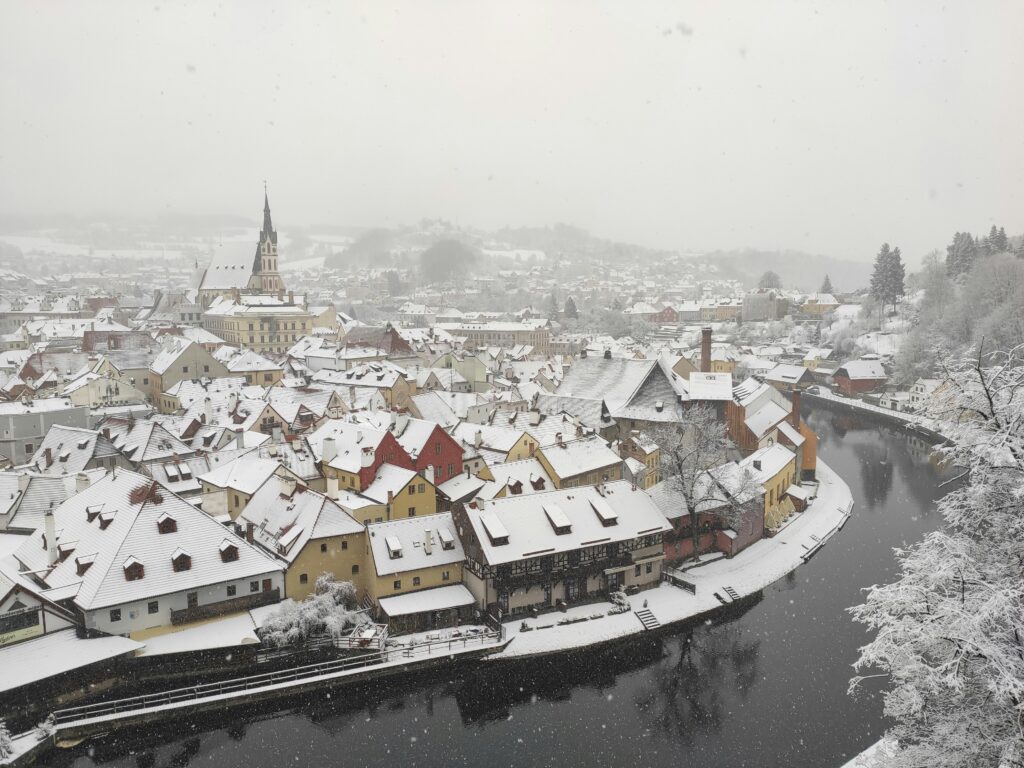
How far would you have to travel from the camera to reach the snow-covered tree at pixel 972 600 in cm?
1155

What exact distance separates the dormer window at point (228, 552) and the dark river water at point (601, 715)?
21.7ft

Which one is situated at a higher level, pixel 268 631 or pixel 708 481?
pixel 708 481

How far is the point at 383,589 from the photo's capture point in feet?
101

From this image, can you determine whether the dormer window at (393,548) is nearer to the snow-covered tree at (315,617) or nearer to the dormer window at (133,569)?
the snow-covered tree at (315,617)

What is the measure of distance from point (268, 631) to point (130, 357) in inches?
2099

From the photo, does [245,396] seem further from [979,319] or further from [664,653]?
[979,319]

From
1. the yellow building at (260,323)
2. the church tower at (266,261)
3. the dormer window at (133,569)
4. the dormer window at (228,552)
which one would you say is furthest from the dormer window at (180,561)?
the church tower at (266,261)

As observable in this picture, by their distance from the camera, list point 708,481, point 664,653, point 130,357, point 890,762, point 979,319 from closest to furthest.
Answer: point 890,762 → point 664,653 → point 708,481 → point 130,357 → point 979,319

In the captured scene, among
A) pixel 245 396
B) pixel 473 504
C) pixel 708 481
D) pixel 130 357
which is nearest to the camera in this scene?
pixel 473 504

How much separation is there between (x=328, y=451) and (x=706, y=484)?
72.7ft

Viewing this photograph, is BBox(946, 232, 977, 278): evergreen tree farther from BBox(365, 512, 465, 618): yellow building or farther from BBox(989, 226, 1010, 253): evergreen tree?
BBox(365, 512, 465, 618): yellow building

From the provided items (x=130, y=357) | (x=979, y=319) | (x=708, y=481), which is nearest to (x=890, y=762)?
(x=708, y=481)

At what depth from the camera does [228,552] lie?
97.6 ft

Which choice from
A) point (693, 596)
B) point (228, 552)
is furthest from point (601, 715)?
point (228, 552)
